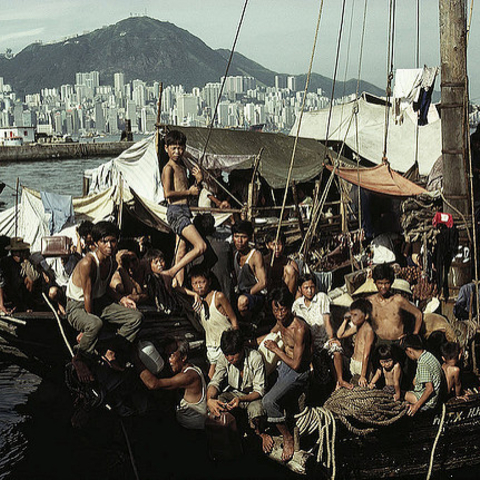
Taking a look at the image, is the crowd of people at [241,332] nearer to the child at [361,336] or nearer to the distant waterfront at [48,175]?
the child at [361,336]

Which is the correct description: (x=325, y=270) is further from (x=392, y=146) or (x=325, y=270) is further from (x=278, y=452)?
(x=392, y=146)

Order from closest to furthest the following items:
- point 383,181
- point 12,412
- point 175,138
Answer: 1. point 175,138
2. point 12,412
3. point 383,181

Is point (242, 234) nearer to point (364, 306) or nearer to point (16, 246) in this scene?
point (364, 306)

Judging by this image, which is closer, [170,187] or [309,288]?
[309,288]

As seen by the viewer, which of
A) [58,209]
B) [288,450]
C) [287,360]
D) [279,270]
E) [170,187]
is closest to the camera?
[287,360]

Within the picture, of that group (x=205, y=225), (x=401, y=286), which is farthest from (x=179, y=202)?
(x=401, y=286)

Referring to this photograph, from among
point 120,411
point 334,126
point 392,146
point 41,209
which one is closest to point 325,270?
point 120,411

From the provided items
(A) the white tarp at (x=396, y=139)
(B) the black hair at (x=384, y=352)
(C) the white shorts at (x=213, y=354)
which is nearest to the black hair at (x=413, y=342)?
Result: (B) the black hair at (x=384, y=352)
